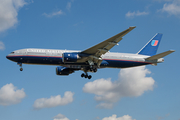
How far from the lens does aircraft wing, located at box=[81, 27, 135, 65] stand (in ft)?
126

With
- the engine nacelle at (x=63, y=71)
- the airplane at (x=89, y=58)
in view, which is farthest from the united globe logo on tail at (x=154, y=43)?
the engine nacelle at (x=63, y=71)

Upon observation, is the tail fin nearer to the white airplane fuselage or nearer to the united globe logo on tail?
the united globe logo on tail

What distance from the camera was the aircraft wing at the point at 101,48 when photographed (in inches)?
1508

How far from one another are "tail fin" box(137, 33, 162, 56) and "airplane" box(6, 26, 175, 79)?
2.45 meters

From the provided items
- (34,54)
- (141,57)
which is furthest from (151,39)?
(34,54)

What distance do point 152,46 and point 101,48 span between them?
54.9 ft

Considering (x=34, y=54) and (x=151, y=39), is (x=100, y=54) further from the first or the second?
Answer: (x=151, y=39)

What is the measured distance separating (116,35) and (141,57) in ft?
43.6

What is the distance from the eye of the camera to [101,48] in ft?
138

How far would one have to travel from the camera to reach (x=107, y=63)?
45875mm

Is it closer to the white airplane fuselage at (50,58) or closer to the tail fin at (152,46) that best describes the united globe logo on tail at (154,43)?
the tail fin at (152,46)

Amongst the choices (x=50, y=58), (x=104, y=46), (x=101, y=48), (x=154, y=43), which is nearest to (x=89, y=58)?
(x=101, y=48)

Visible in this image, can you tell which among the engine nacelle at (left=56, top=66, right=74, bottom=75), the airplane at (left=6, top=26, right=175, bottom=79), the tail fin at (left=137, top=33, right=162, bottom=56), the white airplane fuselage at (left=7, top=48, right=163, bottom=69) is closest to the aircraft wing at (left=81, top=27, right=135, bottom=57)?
the airplane at (left=6, top=26, right=175, bottom=79)

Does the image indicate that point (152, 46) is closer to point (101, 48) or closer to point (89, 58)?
point (101, 48)
